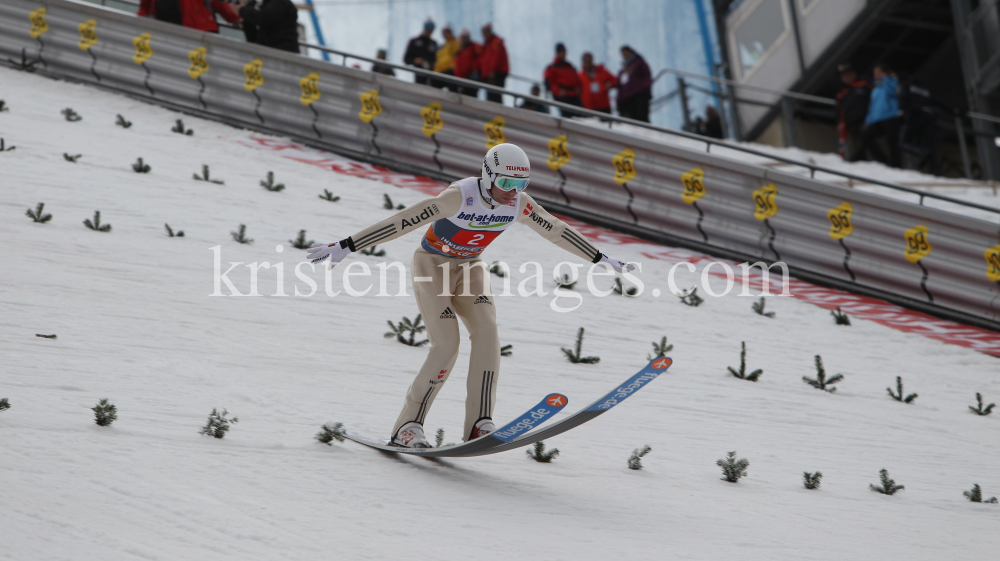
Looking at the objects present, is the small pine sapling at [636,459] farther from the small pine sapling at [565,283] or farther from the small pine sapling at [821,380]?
the small pine sapling at [565,283]

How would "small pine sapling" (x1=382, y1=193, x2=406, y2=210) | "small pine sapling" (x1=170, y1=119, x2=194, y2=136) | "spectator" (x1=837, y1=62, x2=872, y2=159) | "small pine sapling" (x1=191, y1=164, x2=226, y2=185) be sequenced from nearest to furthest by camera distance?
1. "small pine sapling" (x1=191, y1=164, x2=226, y2=185)
2. "small pine sapling" (x1=382, y1=193, x2=406, y2=210)
3. "small pine sapling" (x1=170, y1=119, x2=194, y2=136)
4. "spectator" (x1=837, y1=62, x2=872, y2=159)

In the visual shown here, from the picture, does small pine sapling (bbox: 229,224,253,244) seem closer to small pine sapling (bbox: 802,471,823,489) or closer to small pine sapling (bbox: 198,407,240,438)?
small pine sapling (bbox: 198,407,240,438)

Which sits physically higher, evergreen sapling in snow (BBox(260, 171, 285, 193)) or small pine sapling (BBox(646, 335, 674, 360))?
evergreen sapling in snow (BBox(260, 171, 285, 193))

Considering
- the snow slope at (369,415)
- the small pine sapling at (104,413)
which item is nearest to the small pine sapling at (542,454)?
the snow slope at (369,415)

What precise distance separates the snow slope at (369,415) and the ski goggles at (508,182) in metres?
1.61

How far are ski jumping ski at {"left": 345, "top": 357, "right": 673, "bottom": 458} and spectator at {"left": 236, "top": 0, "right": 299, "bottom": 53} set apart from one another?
977cm

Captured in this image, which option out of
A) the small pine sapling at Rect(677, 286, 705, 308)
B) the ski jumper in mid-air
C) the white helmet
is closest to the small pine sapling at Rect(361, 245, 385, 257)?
the small pine sapling at Rect(677, 286, 705, 308)

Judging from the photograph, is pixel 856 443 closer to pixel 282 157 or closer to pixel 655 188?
pixel 655 188

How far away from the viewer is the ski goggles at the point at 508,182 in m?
4.79

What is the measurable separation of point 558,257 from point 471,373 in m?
5.30

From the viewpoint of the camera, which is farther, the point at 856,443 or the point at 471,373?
the point at 856,443

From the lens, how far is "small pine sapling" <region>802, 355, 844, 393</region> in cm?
693

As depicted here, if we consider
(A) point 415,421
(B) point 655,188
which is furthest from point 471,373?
(B) point 655,188

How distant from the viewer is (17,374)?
4.77m
